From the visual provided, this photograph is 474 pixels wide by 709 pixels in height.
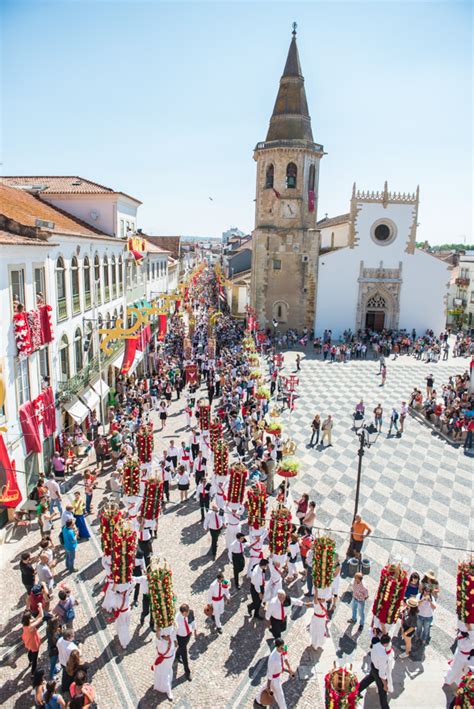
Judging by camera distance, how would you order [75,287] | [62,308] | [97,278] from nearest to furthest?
[62,308] < [75,287] < [97,278]

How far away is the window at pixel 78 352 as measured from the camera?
61.9 feet

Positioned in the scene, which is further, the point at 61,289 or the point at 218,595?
the point at 61,289

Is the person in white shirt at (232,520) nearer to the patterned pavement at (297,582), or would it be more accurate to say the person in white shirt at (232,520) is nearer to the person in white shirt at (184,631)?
the patterned pavement at (297,582)

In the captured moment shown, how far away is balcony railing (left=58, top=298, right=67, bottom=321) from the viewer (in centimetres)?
1725

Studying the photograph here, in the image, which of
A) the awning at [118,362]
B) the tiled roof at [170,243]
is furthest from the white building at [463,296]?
the awning at [118,362]

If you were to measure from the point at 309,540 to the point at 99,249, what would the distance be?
15766 millimetres

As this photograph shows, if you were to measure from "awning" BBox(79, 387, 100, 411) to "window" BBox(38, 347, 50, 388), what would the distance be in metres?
2.69

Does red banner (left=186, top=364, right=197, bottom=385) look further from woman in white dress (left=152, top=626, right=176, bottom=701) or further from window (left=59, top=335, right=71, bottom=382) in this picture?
woman in white dress (left=152, top=626, right=176, bottom=701)

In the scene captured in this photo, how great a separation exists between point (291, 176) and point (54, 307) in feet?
96.6

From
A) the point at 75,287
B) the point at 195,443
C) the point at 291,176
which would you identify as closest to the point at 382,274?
the point at 291,176

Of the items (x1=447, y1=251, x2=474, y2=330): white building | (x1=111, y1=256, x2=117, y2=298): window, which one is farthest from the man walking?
(x1=447, y1=251, x2=474, y2=330): white building

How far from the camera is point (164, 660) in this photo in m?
7.80

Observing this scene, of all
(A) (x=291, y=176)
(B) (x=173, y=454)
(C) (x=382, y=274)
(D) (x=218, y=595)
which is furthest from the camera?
(C) (x=382, y=274)

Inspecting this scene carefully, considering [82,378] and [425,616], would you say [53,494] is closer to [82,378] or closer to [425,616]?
[82,378]
